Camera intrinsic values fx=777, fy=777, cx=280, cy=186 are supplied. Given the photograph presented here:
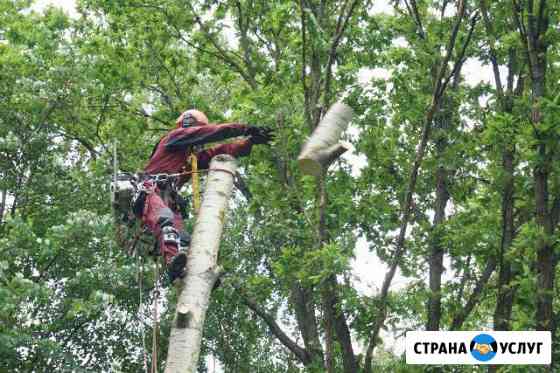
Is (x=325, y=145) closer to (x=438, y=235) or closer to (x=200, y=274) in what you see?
(x=200, y=274)

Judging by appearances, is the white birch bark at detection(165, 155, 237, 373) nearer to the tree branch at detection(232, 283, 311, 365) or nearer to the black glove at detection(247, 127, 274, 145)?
the black glove at detection(247, 127, 274, 145)

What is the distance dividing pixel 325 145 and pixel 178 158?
6.82ft

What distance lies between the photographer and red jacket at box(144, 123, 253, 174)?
6.64 meters

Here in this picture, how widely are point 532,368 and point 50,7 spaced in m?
10.3

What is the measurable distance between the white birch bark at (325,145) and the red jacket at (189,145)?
4.57 ft

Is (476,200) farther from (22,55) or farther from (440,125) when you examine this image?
(22,55)

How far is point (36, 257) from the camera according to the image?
1083 cm

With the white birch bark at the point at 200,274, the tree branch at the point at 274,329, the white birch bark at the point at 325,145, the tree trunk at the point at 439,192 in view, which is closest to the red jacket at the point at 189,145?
the white birch bark at the point at 200,274

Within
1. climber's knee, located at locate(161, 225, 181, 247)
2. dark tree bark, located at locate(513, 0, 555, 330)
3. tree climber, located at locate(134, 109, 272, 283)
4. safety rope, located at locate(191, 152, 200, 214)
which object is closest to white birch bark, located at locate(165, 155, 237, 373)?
safety rope, located at locate(191, 152, 200, 214)

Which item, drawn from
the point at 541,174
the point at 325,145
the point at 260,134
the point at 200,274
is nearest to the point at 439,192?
the point at 541,174

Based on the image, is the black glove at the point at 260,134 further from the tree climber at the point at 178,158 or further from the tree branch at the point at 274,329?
the tree branch at the point at 274,329

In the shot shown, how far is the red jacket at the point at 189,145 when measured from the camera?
664 cm

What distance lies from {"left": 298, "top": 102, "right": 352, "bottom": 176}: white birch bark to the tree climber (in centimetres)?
135

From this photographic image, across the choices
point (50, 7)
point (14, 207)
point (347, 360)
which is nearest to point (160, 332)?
point (14, 207)
